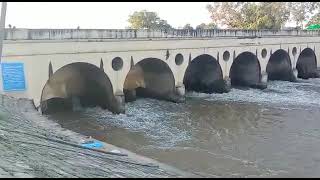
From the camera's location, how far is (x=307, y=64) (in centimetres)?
4338

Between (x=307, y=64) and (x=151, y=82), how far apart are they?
66.4 feet

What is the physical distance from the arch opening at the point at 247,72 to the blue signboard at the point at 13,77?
2014cm

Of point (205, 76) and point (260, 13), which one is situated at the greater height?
point (260, 13)

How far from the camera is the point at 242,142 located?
1992cm

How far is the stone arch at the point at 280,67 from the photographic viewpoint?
3952 centimetres

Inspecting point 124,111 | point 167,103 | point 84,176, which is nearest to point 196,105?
point 167,103

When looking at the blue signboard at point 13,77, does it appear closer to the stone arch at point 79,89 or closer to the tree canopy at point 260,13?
the stone arch at point 79,89

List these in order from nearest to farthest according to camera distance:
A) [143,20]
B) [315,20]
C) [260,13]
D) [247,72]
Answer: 1. [247,72]
2. [260,13]
3. [315,20]
4. [143,20]

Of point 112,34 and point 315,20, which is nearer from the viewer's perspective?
point 112,34

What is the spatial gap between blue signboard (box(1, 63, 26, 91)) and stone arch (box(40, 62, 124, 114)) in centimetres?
457

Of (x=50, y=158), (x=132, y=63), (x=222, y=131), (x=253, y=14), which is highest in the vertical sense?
(x=253, y=14)

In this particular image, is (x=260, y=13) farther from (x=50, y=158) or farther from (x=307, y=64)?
(x=50, y=158)

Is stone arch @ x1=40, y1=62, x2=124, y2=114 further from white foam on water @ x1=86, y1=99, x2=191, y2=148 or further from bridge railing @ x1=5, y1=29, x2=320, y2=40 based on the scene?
bridge railing @ x1=5, y1=29, x2=320, y2=40

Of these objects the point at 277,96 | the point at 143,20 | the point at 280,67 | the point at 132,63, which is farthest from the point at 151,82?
the point at 143,20
